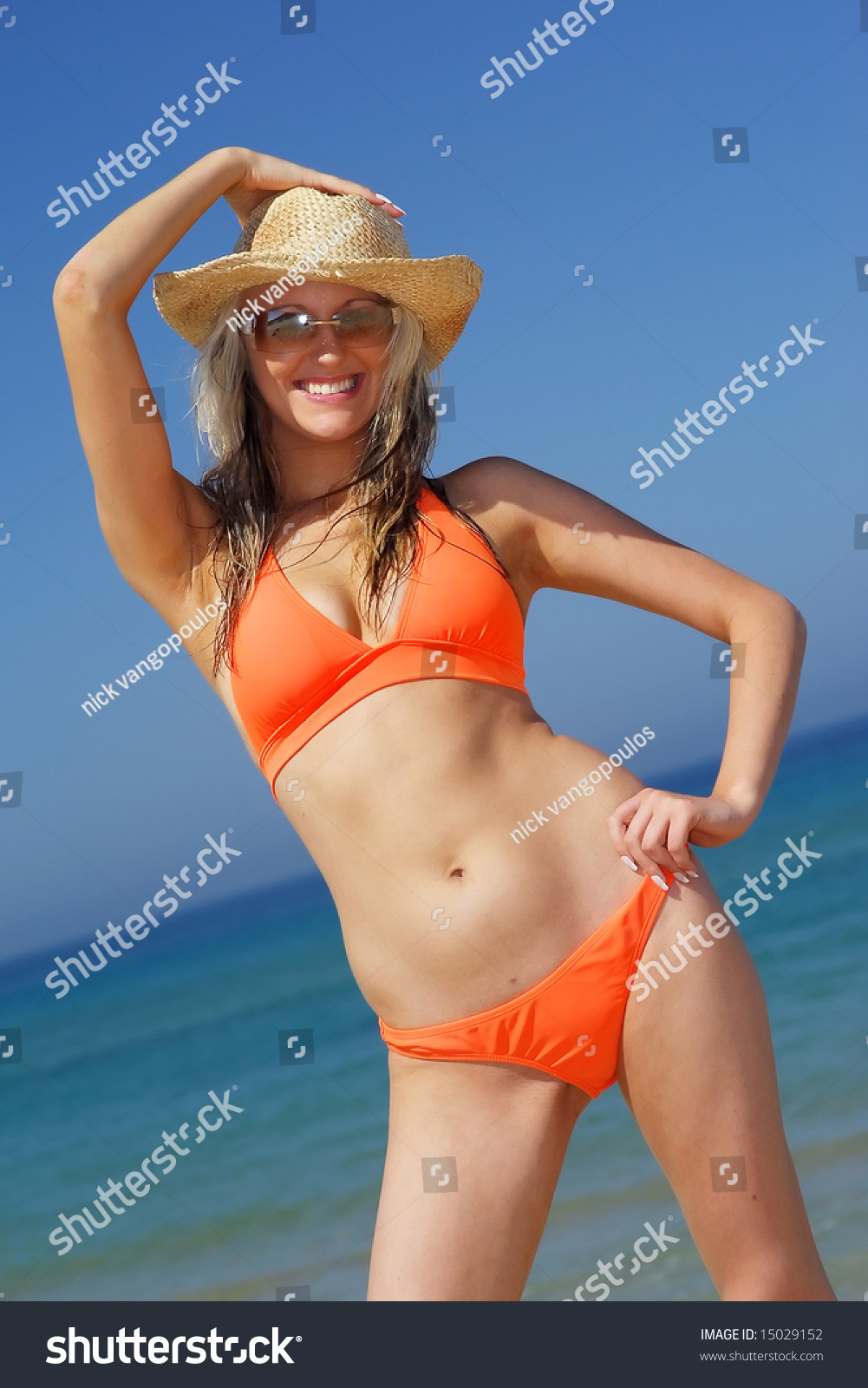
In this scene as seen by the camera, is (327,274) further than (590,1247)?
No

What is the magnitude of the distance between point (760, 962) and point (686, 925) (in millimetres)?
9660

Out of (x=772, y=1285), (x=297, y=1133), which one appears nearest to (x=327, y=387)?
(x=772, y=1285)

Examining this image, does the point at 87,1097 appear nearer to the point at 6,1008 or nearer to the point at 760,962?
the point at 760,962

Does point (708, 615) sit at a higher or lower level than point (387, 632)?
lower

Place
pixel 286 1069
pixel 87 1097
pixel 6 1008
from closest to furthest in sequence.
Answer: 1. pixel 286 1069
2. pixel 87 1097
3. pixel 6 1008

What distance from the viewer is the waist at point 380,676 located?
7.98 ft

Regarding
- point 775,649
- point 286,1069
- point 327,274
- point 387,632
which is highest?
point 327,274

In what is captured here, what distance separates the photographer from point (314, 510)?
2670 mm

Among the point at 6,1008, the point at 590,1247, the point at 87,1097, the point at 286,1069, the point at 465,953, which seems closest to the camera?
the point at 465,953

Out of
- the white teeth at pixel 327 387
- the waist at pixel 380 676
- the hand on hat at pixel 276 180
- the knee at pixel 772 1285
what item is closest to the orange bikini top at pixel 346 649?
the waist at pixel 380 676

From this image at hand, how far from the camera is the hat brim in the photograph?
254cm

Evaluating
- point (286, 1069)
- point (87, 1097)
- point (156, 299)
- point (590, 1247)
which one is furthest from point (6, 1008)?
point (156, 299)

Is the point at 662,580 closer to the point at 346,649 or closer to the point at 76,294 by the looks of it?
the point at 346,649

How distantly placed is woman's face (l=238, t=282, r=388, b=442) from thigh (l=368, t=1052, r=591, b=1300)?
49.4 inches
